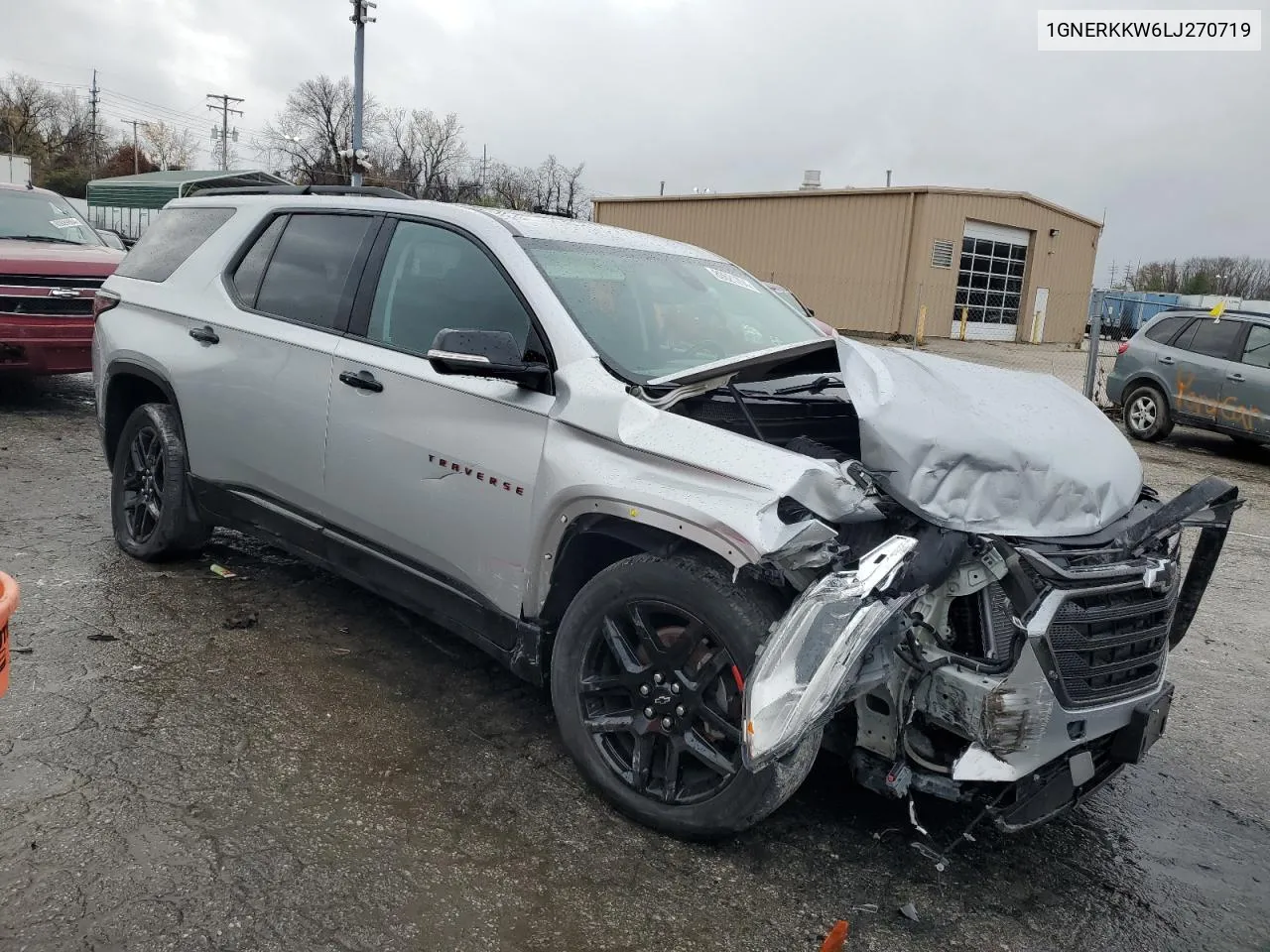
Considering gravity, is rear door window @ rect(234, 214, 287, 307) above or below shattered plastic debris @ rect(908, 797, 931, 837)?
above

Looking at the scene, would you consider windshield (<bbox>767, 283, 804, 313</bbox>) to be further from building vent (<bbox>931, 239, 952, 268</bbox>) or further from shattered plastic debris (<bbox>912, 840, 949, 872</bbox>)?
building vent (<bbox>931, 239, 952, 268</bbox>)

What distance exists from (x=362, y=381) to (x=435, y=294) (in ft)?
1.39

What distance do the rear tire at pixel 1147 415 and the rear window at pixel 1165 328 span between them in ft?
1.92

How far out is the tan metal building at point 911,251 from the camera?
27.1m

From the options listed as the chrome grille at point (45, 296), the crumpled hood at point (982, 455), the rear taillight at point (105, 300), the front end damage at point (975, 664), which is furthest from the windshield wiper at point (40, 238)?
the front end damage at point (975, 664)

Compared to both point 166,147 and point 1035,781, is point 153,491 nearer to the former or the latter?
point 1035,781

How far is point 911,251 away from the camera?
27.0 metres

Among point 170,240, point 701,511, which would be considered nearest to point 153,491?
point 170,240

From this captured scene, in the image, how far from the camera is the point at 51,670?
3.80 m

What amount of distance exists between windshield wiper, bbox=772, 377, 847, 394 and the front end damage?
34.6 inches

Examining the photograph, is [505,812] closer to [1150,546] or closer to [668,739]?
[668,739]

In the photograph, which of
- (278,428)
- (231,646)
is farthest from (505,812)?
(278,428)

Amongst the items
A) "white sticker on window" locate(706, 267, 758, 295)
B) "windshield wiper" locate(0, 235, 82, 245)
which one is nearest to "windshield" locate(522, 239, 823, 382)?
"white sticker on window" locate(706, 267, 758, 295)

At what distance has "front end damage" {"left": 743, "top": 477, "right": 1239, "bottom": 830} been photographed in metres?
2.44
